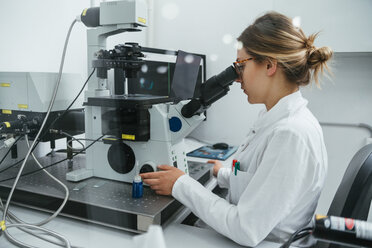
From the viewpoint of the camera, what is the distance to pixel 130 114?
1.01m

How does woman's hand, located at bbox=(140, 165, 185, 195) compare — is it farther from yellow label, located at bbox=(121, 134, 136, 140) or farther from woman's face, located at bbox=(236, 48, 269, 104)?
woman's face, located at bbox=(236, 48, 269, 104)

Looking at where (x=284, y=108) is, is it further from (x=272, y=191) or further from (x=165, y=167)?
(x=165, y=167)

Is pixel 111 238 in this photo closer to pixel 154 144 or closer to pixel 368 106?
pixel 154 144

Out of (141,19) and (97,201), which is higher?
(141,19)

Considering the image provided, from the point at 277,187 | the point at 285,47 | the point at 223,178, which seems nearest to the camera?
the point at 277,187

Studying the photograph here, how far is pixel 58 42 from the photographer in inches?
59.1

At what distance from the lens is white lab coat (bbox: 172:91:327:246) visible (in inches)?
29.9

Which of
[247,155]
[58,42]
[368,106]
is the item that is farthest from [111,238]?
[368,106]

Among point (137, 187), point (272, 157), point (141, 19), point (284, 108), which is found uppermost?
point (141, 19)

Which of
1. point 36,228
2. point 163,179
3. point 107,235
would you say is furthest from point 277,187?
point 36,228

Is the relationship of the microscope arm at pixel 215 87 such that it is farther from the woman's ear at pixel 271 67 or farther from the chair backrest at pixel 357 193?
the chair backrest at pixel 357 193

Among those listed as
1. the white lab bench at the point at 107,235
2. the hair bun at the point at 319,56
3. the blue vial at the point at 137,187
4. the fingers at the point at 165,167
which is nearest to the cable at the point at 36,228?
the white lab bench at the point at 107,235

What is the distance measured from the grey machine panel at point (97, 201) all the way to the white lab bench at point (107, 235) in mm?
23

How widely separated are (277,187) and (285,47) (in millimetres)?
414
